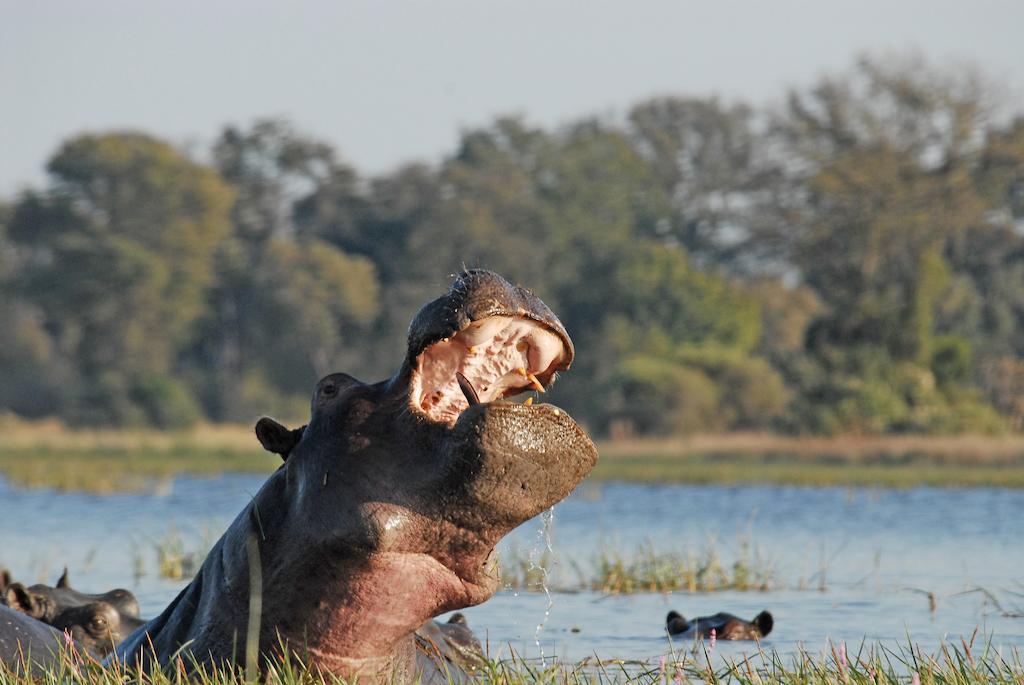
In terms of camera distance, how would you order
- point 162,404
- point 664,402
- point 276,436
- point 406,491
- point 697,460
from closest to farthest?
point 406,491
point 276,436
point 697,460
point 664,402
point 162,404

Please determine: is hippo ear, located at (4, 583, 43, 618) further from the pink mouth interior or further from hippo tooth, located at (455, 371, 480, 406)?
hippo tooth, located at (455, 371, 480, 406)

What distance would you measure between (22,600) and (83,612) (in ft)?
0.93

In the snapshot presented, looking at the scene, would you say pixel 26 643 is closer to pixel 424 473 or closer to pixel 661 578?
pixel 424 473

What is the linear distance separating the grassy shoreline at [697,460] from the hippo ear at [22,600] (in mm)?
18276

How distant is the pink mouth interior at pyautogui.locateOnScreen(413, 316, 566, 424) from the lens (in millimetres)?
3953

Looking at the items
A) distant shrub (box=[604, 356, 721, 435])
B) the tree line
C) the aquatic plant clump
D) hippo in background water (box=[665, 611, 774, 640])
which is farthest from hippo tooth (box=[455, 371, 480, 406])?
distant shrub (box=[604, 356, 721, 435])

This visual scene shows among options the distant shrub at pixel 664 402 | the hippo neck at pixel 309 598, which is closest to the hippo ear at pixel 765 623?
the hippo neck at pixel 309 598

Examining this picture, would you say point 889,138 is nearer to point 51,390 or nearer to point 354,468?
point 51,390

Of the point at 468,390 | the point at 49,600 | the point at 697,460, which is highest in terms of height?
the point at 468,390

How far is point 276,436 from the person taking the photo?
4254 mm

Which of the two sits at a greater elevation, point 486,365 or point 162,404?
point 486,365

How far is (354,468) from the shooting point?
3986 mm

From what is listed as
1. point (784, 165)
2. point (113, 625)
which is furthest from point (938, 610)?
point (784, 165)

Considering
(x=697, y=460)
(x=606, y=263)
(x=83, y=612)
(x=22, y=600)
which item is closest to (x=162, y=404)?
(x=606, y=263)
